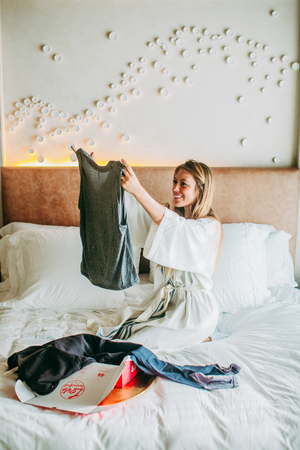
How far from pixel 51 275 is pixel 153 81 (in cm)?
152

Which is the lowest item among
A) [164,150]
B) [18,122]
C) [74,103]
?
[164,150]

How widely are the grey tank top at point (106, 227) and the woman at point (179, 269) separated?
9 cm

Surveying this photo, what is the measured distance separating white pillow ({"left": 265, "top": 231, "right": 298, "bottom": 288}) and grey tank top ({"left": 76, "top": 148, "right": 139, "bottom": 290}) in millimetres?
1074

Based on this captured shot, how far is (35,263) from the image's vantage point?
71.1 inches

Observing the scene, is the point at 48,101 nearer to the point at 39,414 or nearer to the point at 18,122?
the point at 18,122

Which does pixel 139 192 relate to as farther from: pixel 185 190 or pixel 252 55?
pixel 252 55

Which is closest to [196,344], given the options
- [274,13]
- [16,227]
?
[16,227]

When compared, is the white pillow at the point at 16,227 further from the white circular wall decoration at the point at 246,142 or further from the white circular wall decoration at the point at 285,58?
the white circular wall decoration at the point at 285,58

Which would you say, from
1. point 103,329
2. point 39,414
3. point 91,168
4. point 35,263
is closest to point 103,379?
point 39,414

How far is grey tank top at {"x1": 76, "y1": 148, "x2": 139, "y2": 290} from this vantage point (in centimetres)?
127

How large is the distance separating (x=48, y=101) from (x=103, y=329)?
5.55 ft

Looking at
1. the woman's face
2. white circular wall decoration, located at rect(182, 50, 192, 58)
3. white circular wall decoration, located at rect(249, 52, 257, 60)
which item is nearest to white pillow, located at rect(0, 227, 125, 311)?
the woman's face

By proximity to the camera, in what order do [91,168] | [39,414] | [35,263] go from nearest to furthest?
1. [39,414]
2. [91,168]
3. [35,263]

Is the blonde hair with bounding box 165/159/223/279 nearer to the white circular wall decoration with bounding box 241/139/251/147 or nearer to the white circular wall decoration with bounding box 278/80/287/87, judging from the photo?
the white circular wall decoration with bounding box 241/139/251/147
